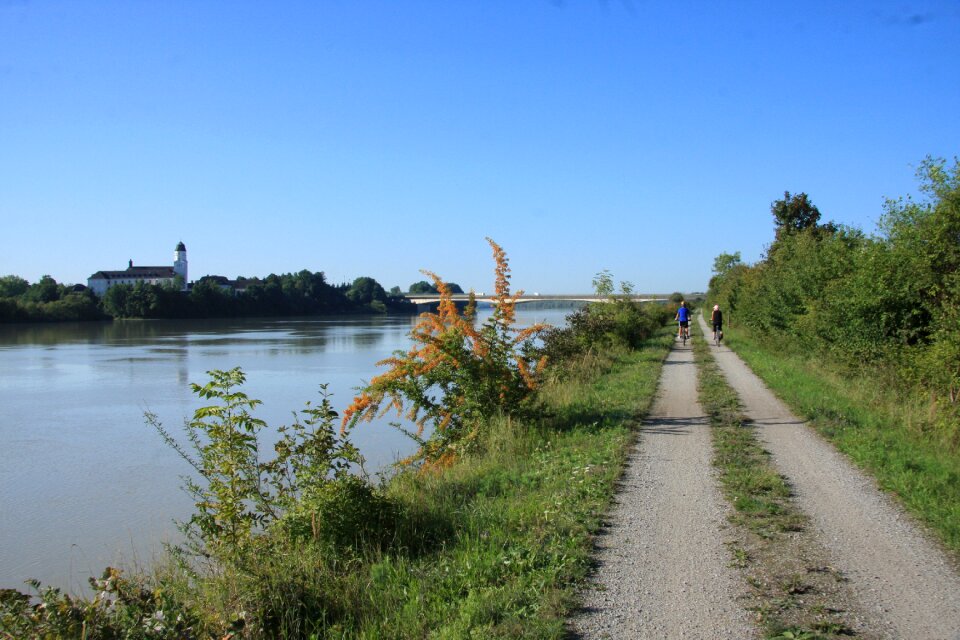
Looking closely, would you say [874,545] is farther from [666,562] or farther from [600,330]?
[600,330]

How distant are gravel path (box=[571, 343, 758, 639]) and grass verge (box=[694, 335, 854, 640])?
144 millimetres

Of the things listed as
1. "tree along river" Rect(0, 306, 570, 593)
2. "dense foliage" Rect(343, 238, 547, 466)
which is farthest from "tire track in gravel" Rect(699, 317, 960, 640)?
"tree along river" Rect(0, 306, 570, 593)

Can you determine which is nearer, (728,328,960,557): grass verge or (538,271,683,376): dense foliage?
(728,328,960,557): grass verge

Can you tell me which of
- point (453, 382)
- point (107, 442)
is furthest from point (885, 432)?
point (107, 442)

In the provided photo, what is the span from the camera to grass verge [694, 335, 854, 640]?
14.8 ft

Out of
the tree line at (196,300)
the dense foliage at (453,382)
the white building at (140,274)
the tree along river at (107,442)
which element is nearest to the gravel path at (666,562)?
the dense foliage at (453,382)

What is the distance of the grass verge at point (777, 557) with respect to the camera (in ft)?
14.8

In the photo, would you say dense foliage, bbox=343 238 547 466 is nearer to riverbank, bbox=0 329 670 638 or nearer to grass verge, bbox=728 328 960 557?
riverbank, bbox=0 329 670 638

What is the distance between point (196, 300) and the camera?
9300cm

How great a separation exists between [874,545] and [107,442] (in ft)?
51.3

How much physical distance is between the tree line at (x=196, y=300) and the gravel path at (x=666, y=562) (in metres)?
83.8

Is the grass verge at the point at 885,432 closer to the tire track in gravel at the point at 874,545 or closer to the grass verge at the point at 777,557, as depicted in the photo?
the tire track in gravel at the point at 874,545

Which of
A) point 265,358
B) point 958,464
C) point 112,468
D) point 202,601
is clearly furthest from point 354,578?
point 265,358

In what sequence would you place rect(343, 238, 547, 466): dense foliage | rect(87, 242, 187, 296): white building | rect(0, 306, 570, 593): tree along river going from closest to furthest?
rect(0, 306, 570, 593): tree along river < rect(343, 238, 547, 466): dense foliage < rect(87, 242, 187, 296): white building
